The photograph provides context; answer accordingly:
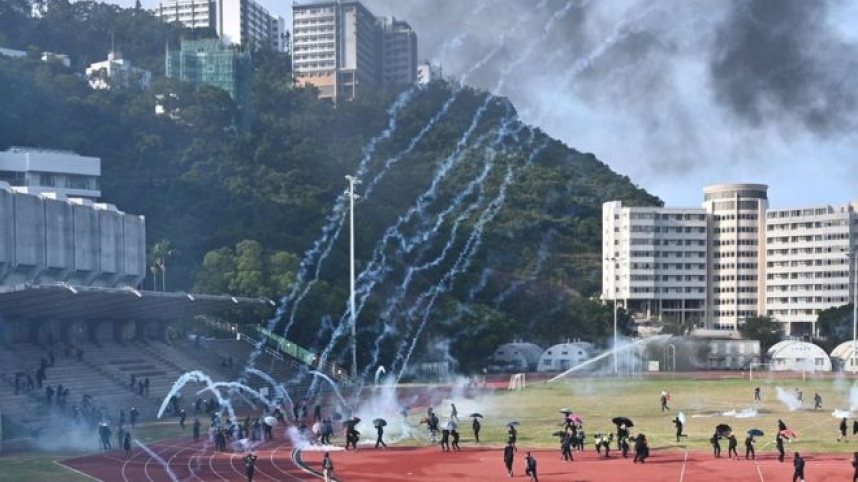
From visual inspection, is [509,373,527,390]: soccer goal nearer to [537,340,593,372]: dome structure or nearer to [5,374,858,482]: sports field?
[5,374,858,482]: sports field

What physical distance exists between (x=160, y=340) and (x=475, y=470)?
1737 inches

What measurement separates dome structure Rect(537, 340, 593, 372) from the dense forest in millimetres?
4393

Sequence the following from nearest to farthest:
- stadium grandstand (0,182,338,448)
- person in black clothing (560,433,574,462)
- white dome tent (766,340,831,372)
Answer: person in black clothing (560,433,574,462) → stadium grandstand (0,182,338,448) → white dome tent (766,340,831,372)

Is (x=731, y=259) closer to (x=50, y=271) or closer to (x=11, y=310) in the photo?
(x=50, y=271)

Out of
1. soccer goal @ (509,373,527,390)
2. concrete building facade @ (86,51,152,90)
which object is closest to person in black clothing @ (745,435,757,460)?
soccer goal @ (509,373,527,390)

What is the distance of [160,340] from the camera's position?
79938 millimetres

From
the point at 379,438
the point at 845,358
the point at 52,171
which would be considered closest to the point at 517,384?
the point at 379,438

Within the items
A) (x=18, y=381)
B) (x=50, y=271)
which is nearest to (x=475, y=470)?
(x=18, y=381)

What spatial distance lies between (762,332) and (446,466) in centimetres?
10029

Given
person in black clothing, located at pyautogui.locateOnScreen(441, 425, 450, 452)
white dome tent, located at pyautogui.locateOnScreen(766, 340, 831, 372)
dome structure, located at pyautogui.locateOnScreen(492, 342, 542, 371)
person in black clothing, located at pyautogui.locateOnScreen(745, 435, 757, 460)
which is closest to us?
person in black clothing, located at pyautogui.locateOnScreen(745, 435, 757, 460)

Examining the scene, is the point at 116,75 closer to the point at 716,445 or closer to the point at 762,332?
the point at 762,332

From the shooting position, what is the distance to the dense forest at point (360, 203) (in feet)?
333

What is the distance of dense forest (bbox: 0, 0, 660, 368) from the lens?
10150cm

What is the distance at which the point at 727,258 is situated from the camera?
6693 inches
